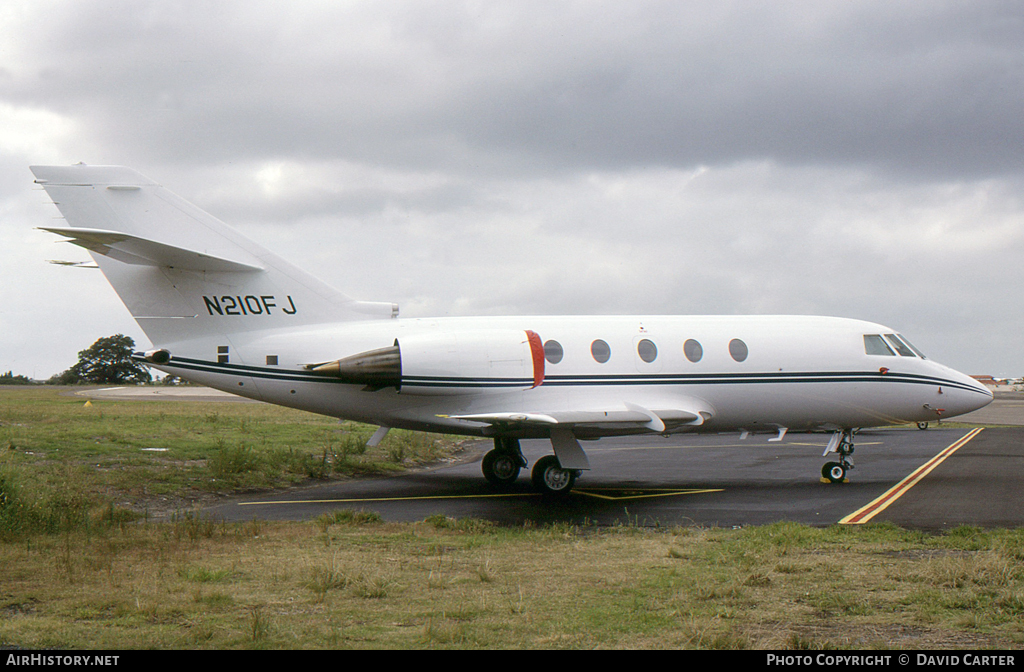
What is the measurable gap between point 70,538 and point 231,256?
20.3ft

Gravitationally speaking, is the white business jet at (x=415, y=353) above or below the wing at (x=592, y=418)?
above

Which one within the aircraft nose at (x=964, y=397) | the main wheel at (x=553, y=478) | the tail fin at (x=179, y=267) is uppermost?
the tail fin at (x=179, y=267)

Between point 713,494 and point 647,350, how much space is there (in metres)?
3.15

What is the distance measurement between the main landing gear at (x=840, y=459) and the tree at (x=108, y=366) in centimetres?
9920

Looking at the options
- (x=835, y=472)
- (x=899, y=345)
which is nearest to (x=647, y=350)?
(x=835, y=472)

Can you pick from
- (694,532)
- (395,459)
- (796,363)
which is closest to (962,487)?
(796,363)

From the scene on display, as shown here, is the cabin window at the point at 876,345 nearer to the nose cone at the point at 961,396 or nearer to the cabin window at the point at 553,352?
the nose cone at the point at 961,396

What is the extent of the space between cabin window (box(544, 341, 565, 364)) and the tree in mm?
97608

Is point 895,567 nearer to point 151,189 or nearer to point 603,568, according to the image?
point 603,568

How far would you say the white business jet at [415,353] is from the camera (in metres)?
14.6

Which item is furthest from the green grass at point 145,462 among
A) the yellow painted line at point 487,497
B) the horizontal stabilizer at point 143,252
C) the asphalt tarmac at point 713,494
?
the horizontal stabilizer at point 143,252

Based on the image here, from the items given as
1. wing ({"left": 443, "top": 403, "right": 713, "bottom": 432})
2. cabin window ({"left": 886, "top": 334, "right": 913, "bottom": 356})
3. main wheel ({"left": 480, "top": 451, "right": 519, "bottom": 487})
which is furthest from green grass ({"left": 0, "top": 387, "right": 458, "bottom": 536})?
cabin window ({"left": 886, "top": 334, "right": 913, "bottom": 356})

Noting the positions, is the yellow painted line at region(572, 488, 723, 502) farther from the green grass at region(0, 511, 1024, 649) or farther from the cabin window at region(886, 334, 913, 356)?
the cabin window at region(886, 334, 913, 356)
